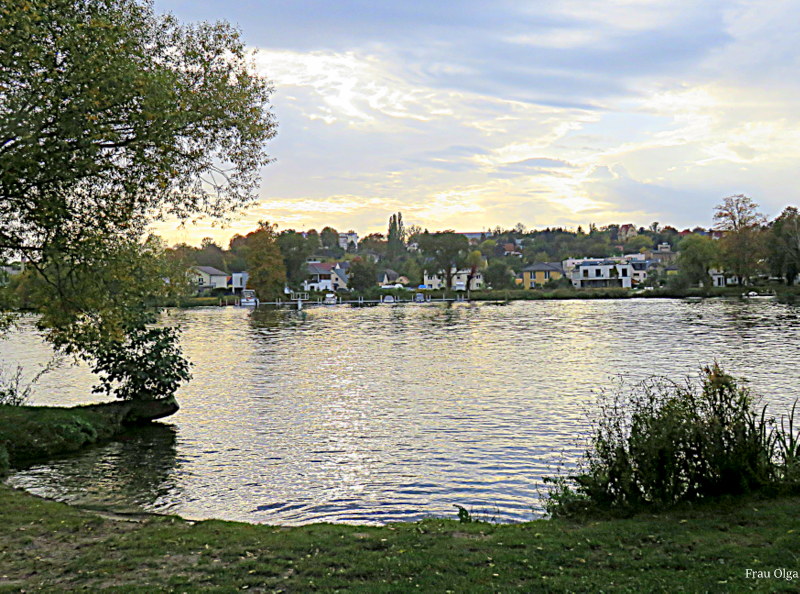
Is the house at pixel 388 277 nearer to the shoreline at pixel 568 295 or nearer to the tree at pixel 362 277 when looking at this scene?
the tree at pixel 362 277

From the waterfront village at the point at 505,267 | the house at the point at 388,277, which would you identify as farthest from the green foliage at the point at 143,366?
the house at the point at 388,277

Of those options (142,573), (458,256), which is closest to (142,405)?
(142,573)

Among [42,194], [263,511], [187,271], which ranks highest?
[42,194]

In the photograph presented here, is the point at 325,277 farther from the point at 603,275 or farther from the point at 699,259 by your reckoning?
the point at 699,259

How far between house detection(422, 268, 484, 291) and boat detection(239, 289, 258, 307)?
36.6 meters

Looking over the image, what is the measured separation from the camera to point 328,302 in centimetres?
12050

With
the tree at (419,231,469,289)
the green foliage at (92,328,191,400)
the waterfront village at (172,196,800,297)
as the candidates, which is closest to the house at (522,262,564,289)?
the waterfront village at (172,196,800,297)

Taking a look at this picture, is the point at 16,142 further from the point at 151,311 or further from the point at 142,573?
the point at 151,311

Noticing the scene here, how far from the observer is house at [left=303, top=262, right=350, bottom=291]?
469 ft

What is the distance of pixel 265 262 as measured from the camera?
11000 centimetres

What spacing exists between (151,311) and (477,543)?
14.2 m

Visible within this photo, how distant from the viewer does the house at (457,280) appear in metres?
139

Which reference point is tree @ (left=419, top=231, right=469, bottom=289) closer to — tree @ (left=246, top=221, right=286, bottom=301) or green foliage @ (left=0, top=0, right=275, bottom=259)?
tree @ (left=246, top=221, right=286, bottom=301)

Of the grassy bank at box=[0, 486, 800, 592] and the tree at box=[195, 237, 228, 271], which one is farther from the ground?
the tree at box=[195, 237, 228, 271]
